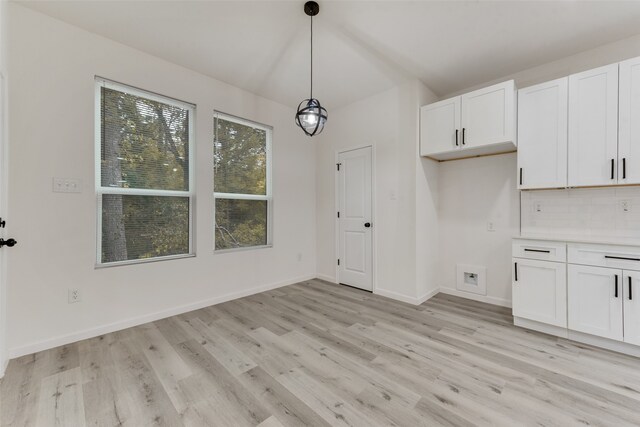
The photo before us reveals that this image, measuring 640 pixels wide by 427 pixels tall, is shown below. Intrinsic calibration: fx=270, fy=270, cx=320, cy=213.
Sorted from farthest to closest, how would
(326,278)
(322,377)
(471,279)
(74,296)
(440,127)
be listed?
(326,278) < (471,279) < (440,127) < (74,296) < (322,377)

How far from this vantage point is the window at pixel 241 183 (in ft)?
11.5

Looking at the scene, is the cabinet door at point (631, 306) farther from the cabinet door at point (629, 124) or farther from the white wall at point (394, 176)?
the white wall at point (394, 176)

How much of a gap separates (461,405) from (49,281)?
10.8ft

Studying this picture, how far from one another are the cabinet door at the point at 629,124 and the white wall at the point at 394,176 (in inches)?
69.0

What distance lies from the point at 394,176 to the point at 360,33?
1.75 metres

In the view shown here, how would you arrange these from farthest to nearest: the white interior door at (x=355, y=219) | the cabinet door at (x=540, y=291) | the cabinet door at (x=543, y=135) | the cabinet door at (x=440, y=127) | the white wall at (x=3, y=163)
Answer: the white interior door at (x=355, y=219) < the cabinet door at (x=440, y=127) < the cabinet door at (x=543, y=135) < the cabinet door at (x=540, y=291) < the white wall at (x=3, y=163)

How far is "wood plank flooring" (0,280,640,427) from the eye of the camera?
5.16 ft

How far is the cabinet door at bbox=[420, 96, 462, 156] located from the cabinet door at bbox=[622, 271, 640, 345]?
1.85 m

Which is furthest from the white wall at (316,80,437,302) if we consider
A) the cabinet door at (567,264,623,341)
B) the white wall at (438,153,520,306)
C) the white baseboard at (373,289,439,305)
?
the cabinet door at (567,264,623,341)

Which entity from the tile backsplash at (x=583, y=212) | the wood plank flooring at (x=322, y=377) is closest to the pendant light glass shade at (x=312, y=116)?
the wood plank flooring at (x=322, y=377)

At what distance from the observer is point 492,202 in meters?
3.39

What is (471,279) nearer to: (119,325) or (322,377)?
(322,377)

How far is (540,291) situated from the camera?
2611mm

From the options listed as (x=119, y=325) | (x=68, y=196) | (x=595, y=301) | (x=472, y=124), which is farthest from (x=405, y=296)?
(x=68, y=196)
